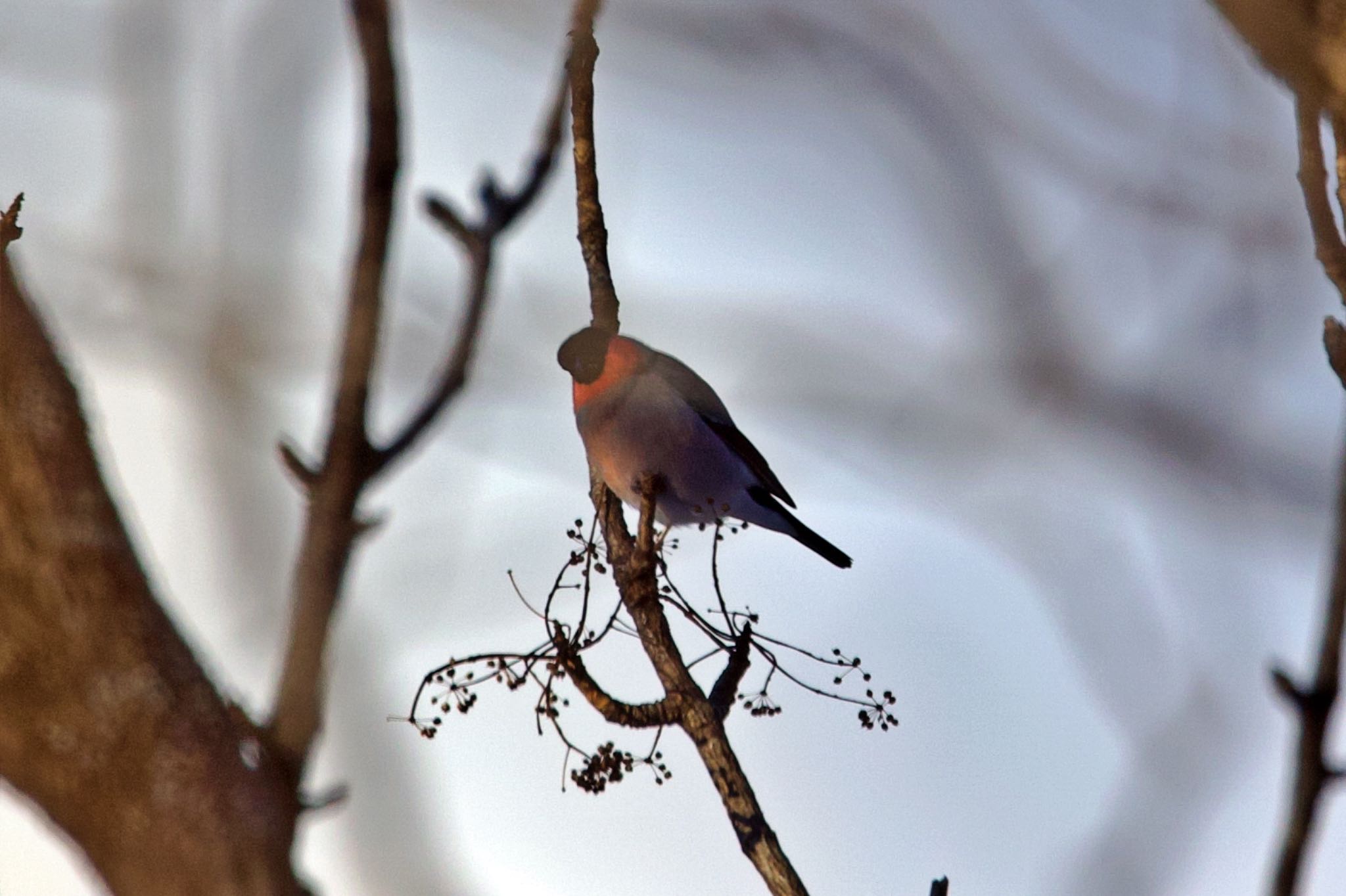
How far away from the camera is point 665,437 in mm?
3490

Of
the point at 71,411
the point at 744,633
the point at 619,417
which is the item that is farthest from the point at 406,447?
the point at 744,633

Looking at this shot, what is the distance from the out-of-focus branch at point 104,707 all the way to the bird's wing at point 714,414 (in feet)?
5.27

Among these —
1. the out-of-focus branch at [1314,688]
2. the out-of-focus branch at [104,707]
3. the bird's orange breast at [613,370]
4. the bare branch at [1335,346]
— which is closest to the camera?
the out-of-focus branch at [1314,688]

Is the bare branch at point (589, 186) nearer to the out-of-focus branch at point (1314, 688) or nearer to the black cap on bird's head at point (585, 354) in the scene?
the black cap on bird's head at point (585, 354)

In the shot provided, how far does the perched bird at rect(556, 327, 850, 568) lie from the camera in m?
3.38

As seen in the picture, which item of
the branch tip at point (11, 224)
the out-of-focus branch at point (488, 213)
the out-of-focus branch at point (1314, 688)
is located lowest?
the out-of-focus branch at point (1314, 688)

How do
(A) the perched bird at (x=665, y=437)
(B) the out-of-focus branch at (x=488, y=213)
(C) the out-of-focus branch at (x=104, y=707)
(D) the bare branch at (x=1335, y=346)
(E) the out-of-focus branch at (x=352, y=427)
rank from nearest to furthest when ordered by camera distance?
1. (D) the bare branch at (x=1335, y=346)
2. (C) the out-of-focus branch at (x=104, y=707)
3. (E) the out-of-focus branch at (x=352, y=427)
4. (A) the perched bird at (x=665, y=437)
5. (B) the out-of-focus branch at (x=488, y=213)

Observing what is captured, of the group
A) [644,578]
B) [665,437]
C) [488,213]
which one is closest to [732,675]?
[644,578]

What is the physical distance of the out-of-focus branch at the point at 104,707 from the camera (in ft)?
7.91

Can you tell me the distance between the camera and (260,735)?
9.48ft

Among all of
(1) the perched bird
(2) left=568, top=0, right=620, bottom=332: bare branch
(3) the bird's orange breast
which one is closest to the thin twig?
(2) left=568, top=0, right=620, bottom=332: bare branch

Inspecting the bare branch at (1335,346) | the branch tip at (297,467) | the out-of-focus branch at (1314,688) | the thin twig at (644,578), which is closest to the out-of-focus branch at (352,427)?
the branch tip at (297,467)

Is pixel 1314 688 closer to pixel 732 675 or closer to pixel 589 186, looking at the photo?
pixel 732 675

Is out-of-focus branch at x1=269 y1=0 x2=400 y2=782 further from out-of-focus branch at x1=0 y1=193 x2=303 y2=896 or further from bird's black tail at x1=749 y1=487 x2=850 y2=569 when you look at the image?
bird's black tail at x1=749 y1=487 x2=850 y2=569
